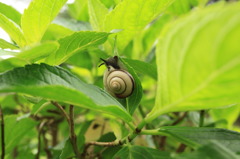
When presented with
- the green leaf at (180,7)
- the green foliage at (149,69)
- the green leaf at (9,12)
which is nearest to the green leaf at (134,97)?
the green foliage at (149,69)

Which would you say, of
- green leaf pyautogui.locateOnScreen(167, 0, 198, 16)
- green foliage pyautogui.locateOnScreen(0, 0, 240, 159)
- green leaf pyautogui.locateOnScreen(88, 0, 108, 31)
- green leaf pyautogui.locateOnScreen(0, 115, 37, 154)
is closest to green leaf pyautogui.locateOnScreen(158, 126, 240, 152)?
green foliage pyautogui.locateOnScreen(0, 0, 240, 159)

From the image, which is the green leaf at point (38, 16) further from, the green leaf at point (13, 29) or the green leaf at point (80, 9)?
the green leaf at point (80, 9)

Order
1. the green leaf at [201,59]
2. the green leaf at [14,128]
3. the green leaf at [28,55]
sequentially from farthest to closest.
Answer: the green leaf at [14,128], the green leaf at [28,55], the green leaf at [201,59]

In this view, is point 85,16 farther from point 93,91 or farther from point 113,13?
point 93,91

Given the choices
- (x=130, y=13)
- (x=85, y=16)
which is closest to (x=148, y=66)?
(x=130, y=13)

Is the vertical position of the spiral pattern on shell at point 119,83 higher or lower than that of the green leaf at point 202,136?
higher
